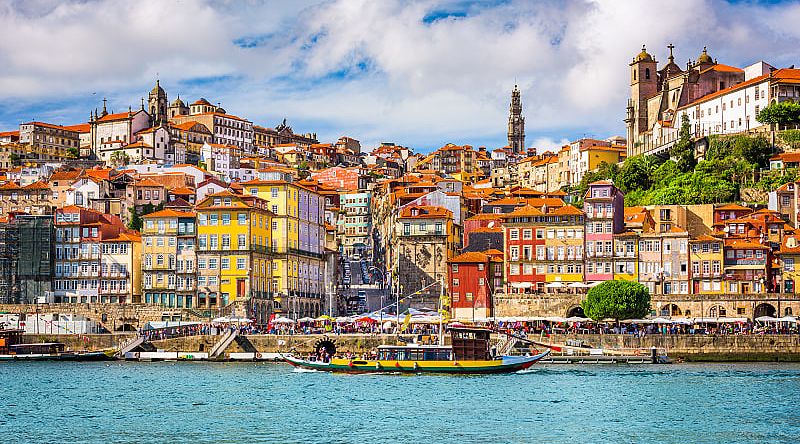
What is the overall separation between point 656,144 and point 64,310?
62.2 metres

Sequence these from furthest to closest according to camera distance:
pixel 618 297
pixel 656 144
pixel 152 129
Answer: pixel 152 129 → pixel 656 144 → pixel 618 297

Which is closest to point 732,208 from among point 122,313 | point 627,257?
point 627,257

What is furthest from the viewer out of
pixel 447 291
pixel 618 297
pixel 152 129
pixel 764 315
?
pixel 152 129

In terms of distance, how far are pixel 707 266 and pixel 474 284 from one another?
15.7m

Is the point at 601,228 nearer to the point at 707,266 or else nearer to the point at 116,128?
the point at 707,266

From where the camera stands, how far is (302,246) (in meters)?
90.8

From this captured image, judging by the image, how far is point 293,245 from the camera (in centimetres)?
8844

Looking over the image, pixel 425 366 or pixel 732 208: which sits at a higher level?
pixel 732 208

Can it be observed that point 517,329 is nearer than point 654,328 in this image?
Yes

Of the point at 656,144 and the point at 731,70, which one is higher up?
the point at 731,70

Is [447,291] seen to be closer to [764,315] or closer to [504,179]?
[764,315]

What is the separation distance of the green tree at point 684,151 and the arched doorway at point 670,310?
105 ft

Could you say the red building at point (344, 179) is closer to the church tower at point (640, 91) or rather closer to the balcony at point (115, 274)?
the church tower at point (640, 91)

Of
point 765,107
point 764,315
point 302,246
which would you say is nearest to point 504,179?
point 765,107
